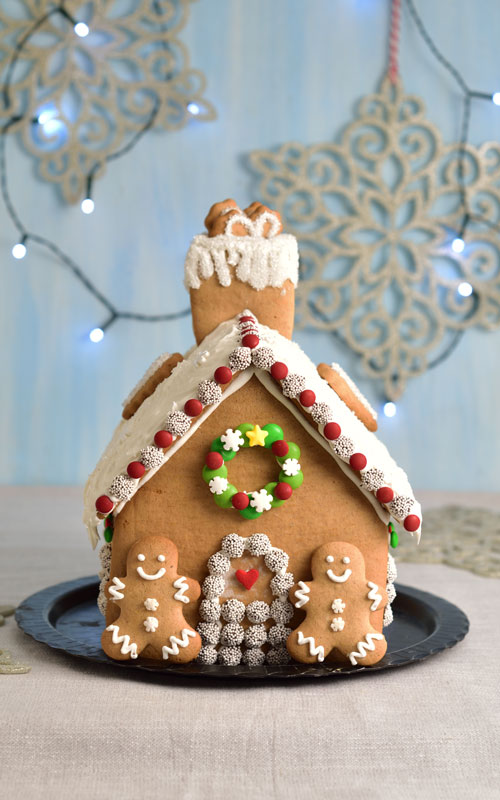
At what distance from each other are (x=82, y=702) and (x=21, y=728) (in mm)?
67

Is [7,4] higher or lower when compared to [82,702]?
higher

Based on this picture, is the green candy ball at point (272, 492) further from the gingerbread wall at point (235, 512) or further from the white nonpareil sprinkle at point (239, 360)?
the white nonpareil sprinkle at point (239, 360)

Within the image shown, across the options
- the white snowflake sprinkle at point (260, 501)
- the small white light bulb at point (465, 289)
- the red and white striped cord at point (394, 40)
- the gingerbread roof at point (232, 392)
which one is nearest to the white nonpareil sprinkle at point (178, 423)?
the gingerbread roof at point (232, 392)

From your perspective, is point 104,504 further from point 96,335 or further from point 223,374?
point 96,335

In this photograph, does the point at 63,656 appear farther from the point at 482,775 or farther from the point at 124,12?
the point at 124,12

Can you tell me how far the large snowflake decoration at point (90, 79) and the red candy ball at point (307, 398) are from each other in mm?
1663

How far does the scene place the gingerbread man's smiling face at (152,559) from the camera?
0.94 m

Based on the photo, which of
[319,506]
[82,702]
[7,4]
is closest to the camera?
[82,702]

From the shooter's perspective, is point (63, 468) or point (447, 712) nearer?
point (447, 712)

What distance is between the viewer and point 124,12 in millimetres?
2418

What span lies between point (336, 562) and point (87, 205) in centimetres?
169

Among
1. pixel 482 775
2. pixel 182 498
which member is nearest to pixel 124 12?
pixel 182 498

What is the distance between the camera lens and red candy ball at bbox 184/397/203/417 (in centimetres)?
93

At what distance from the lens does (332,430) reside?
938 millimetres
